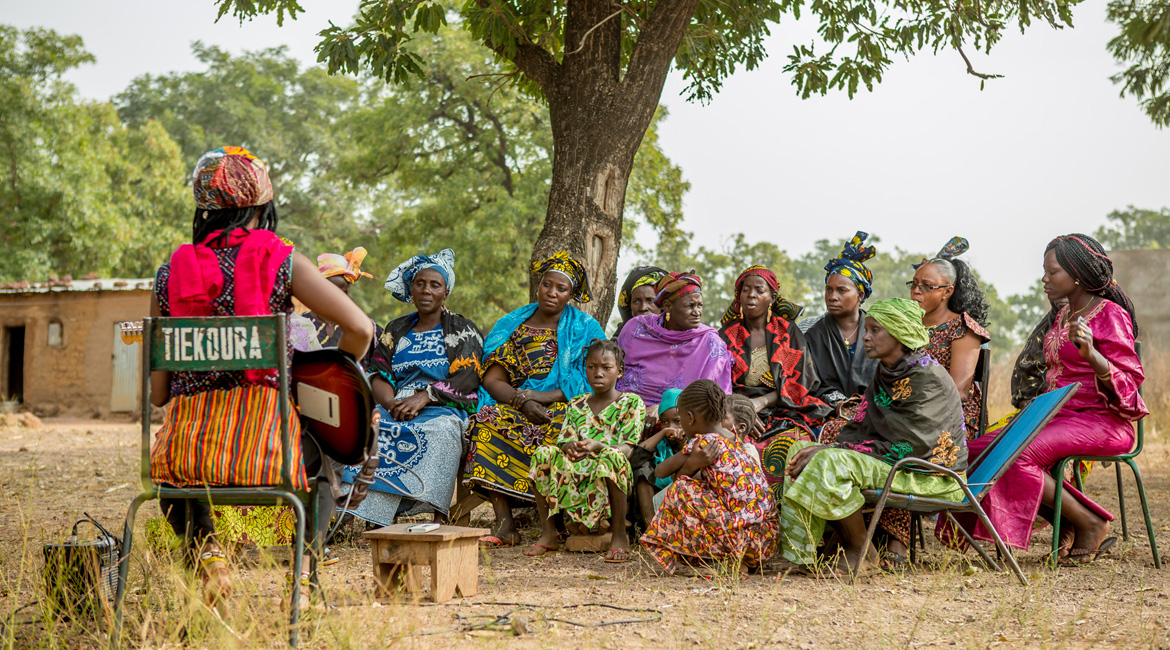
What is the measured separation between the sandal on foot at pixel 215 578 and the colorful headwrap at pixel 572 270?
3.27 meters

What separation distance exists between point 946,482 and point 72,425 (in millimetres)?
18661

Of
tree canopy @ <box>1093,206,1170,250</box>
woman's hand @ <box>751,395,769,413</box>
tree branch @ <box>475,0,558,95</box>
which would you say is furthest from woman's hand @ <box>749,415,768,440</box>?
tree canopy @ <box>1093,206,1170,250</box>

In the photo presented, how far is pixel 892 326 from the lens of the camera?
4457 millimetres

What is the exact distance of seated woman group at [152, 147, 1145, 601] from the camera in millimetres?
3150

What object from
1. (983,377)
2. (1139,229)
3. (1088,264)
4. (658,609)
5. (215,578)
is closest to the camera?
(215,578)

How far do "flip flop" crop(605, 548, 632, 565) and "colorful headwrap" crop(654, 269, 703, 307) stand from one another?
5.42 ft

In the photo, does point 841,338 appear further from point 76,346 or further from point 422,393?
point 76,346

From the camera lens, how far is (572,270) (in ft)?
20.0

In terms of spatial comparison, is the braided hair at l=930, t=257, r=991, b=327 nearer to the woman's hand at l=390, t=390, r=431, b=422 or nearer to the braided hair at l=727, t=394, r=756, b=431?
the braided hair at l=727, t=394, r=756, b=431

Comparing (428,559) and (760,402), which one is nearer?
(428,559)

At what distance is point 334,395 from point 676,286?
296cm

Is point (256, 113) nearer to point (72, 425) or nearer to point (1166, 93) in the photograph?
point (72, 425)

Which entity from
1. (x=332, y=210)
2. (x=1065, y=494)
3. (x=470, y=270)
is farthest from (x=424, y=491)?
(x=332, y=210)

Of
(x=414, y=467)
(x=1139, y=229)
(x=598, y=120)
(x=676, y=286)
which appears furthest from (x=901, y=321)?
(x=1139, y=229)
